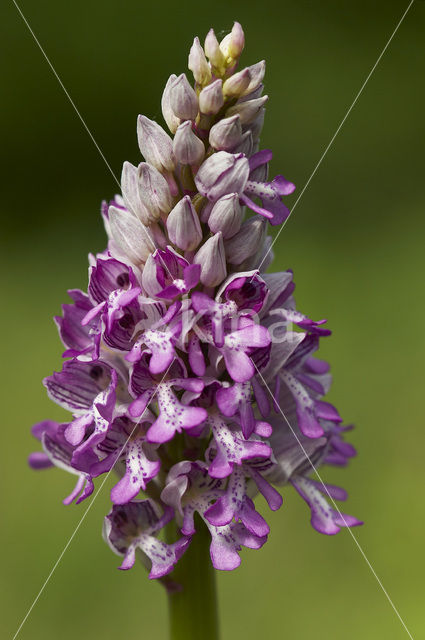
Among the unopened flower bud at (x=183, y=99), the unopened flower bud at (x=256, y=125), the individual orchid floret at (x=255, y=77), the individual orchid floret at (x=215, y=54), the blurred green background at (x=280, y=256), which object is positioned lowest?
the blurred green background at (x=280, y=256)

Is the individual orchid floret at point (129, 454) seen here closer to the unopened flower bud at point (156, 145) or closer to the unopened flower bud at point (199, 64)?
the unopened flower bud at point (156, 145)

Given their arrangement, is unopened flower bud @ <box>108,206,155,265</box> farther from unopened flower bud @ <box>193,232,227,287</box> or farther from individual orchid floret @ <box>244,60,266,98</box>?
individual orchid floret @ <box>244,60,266,98</box>

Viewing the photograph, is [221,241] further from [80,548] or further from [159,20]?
[159,20]

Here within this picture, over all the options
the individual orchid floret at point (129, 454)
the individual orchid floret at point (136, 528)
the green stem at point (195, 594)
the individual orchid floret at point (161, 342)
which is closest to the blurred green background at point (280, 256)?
the green stem at point (195, 594)

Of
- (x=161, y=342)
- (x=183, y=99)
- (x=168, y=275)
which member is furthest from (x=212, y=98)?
(x=161, y=342)

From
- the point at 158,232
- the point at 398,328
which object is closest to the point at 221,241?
the point at 158,232
